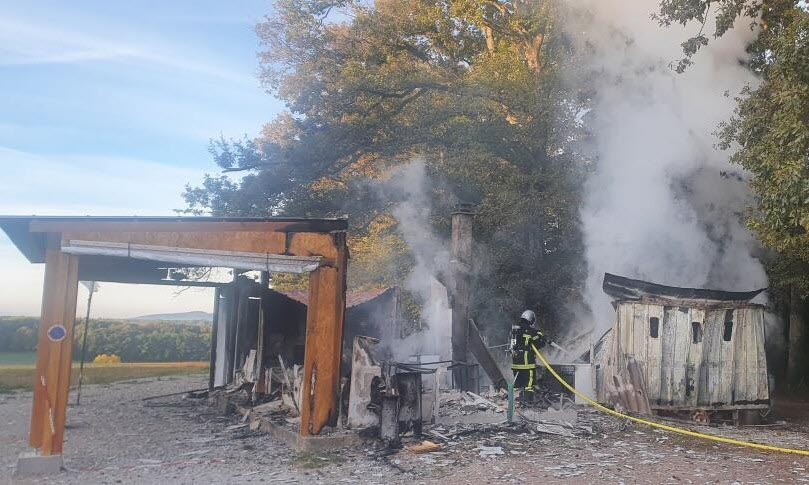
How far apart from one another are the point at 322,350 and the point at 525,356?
4319mm

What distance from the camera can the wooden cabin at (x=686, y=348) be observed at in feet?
39.9

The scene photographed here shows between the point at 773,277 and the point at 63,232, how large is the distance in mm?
17379

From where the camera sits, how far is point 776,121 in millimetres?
11750

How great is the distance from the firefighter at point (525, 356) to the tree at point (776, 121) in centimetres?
467

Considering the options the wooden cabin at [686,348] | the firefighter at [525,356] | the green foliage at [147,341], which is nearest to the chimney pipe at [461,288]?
the firefighter at [525,356]

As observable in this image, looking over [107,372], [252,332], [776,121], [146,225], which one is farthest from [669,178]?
[107,372]

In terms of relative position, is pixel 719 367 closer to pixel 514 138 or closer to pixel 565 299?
pixel 565 299

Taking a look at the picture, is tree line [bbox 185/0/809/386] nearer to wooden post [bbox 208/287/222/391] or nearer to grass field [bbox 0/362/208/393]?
wooden post [bbox 208/287/222/391]

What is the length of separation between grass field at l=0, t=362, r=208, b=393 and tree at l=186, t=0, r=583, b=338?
20.0 feet

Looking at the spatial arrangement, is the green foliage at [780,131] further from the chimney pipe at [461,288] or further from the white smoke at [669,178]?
the chimney pipe at [461,288]

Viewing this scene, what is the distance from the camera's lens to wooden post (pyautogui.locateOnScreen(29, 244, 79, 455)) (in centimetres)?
766

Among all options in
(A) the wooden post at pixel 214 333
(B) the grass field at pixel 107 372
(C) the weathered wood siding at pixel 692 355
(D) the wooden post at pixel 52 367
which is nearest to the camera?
(D) the wooden post at pixel 52 367

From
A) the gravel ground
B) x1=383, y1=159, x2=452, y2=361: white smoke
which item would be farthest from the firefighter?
x1=383, y1=159, x2=452, y2=361: white smoke

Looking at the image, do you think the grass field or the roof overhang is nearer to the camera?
the roof overhang
